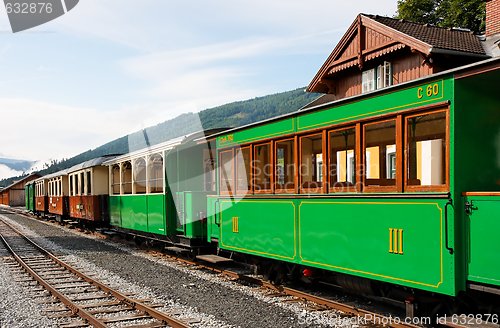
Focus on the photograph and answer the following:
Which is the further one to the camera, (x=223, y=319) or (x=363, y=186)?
(x=223, y=319)

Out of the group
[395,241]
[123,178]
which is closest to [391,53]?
[123,178]

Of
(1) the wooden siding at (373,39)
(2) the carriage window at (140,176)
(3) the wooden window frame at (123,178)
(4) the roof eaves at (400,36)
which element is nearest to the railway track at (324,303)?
(2) the carriage window at (140,176)

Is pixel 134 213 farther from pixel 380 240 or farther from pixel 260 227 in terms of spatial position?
pixel 380 240

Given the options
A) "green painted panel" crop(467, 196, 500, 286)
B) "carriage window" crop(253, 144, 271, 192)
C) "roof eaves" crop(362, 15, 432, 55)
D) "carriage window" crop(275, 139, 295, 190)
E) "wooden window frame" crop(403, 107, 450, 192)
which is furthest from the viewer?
"roof eaves" crop(362, 15, 432, 55)

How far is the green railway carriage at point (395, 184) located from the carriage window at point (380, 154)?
13 millimetres

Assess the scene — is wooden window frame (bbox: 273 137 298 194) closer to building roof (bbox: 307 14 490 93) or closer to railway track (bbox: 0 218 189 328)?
railway track (bbox: 0 218 189 328)

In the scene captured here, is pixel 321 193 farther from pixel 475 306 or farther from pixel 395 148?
pixel 475 306

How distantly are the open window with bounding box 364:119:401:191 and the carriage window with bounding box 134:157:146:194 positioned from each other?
8620mm

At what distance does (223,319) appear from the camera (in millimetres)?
7098

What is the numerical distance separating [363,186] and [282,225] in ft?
6.45

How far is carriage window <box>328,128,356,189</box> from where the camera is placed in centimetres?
673

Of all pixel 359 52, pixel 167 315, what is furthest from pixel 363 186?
pixel 359 52

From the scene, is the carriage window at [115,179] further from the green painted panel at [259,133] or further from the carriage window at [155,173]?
the green painted panel at [259,133]

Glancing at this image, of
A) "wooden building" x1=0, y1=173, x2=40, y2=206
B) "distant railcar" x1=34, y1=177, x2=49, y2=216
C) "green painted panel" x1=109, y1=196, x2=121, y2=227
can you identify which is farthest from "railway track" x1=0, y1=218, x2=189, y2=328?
"wooden building" x1=0, y1=173, x2=40, y2=206
